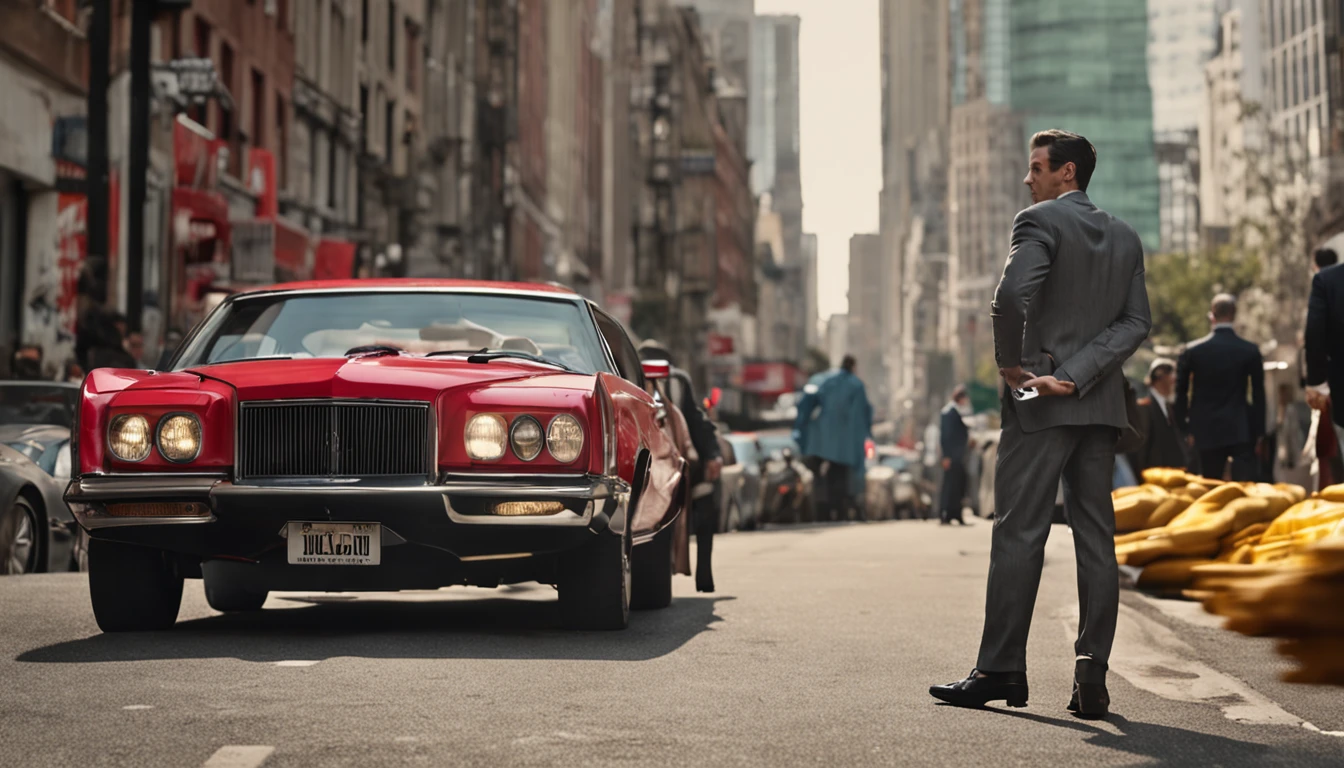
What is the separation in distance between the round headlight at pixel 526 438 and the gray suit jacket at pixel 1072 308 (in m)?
2.34

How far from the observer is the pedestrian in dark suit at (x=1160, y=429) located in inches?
708

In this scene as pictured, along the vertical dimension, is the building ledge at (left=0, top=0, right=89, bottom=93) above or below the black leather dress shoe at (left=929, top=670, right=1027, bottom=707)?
above

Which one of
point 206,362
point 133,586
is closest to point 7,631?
point 133,586

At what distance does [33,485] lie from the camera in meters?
12.7

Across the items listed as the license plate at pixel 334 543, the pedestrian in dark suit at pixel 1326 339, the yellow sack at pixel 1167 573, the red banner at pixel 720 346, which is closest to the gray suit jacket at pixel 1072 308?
the license plate at pixel 334 543

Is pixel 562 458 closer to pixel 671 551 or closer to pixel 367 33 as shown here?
pixel 671 551

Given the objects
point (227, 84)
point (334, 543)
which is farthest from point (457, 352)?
point (227, 84)

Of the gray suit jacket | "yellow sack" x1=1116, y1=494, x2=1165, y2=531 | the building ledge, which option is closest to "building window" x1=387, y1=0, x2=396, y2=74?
the building ledge

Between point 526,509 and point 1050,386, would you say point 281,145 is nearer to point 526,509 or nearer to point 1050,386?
point 526,509

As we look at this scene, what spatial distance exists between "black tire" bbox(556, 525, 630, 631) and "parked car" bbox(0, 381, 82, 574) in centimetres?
456

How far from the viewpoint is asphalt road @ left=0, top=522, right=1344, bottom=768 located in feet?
19.2

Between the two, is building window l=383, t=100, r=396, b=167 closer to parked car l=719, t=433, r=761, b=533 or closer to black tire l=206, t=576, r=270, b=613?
parked car l=719, t=433, r=761, b=533

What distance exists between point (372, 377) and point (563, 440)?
0.80 meters

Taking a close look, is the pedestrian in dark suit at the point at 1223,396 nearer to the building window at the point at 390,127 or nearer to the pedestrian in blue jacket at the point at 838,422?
the pedestrian in blue jacket at the point at 838,422
